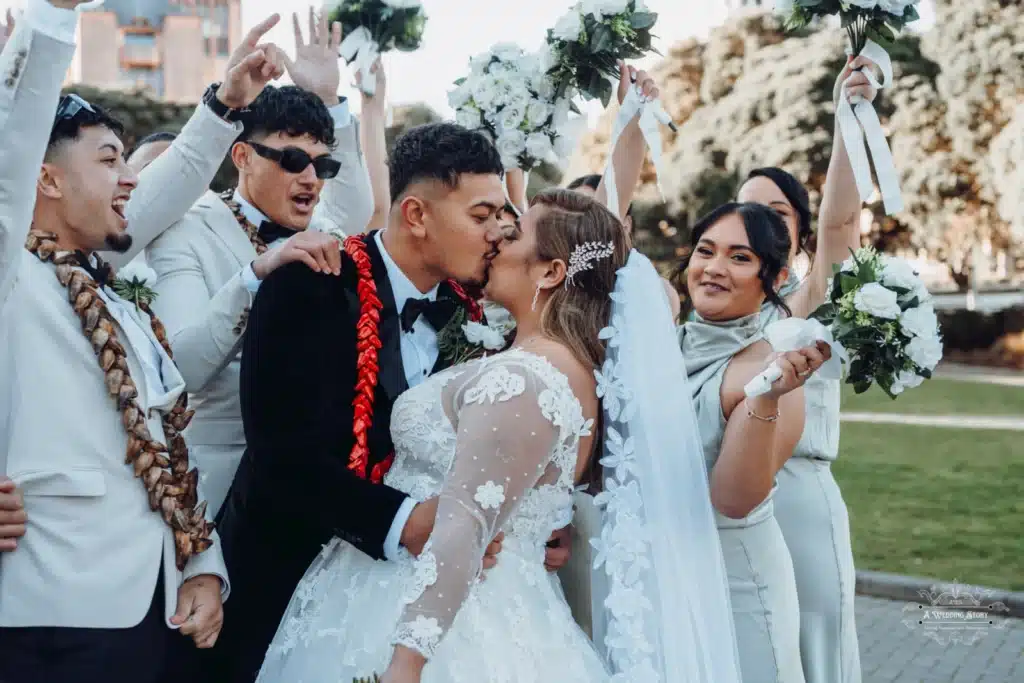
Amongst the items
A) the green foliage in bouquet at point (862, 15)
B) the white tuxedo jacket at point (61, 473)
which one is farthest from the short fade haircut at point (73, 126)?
the green foliage in bouquet at point (862, 15)

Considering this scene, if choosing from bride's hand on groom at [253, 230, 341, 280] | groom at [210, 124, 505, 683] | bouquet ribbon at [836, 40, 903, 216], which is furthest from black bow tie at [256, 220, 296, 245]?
bouquet ribbon at [836, 40, 903, 216]

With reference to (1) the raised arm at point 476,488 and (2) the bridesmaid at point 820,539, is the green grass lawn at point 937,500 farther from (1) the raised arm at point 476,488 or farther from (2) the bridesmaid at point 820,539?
(1) the raised arm at point 476,488

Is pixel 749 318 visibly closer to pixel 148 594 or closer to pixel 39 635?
pixel 148 594

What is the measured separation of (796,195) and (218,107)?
262 cm

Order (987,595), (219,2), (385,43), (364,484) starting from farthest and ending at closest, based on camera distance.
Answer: (219,2) → (987,595) → (385,43) → (364,484)

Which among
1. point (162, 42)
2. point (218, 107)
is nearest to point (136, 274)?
point (218, 107)

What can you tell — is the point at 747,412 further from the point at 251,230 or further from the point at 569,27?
the point at 251,230

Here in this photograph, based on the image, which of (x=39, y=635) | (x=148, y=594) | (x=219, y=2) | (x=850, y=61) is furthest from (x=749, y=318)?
(x=219, y=2)

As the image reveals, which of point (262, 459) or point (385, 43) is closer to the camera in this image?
point (262, 459)

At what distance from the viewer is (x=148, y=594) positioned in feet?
9.39

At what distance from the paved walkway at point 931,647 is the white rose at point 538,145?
4433 millimetres

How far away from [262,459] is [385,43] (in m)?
2.38

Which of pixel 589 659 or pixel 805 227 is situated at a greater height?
pixel 805 227

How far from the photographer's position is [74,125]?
122 inches
